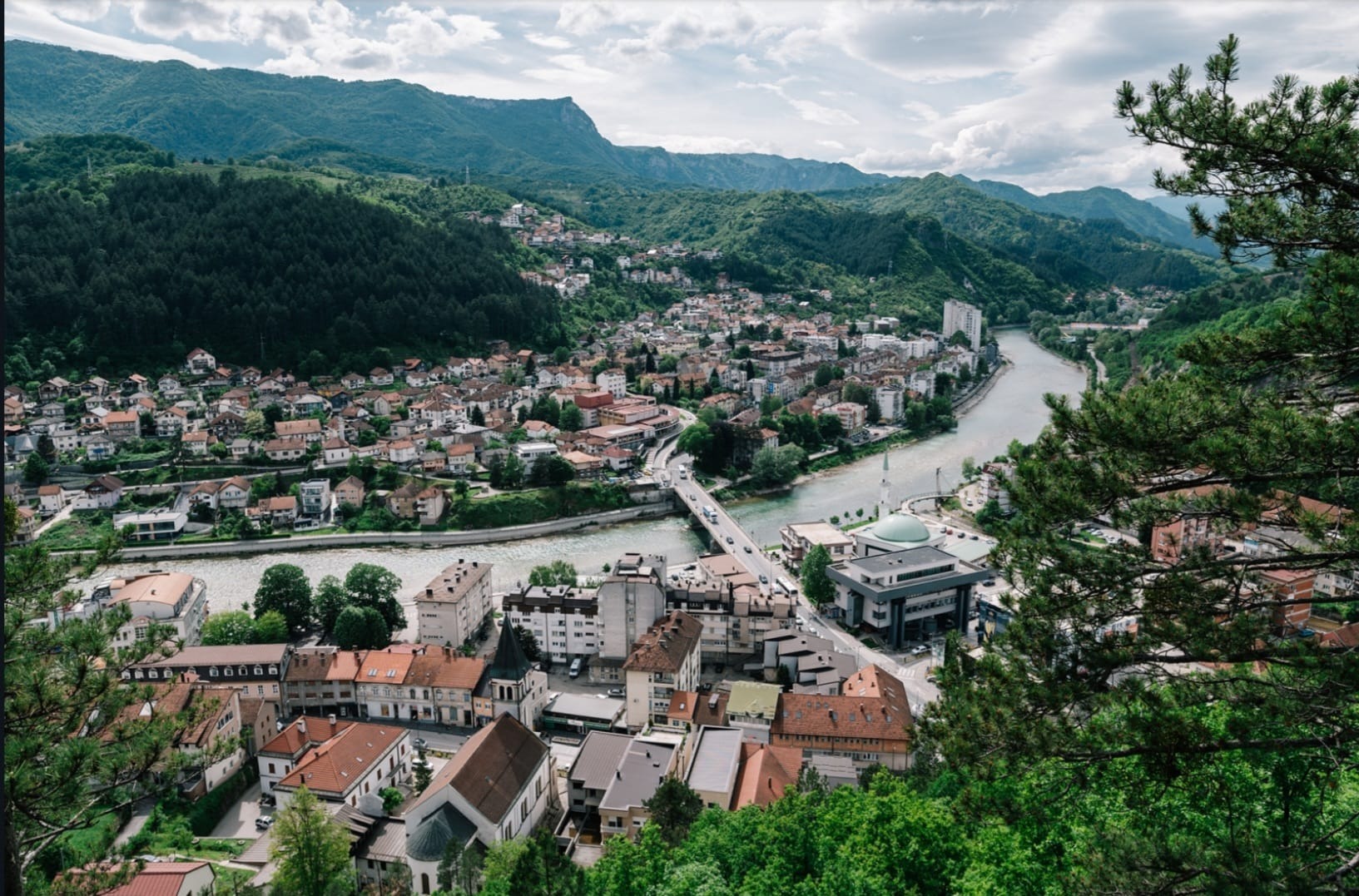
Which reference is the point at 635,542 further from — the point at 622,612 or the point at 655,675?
the point at 655,675

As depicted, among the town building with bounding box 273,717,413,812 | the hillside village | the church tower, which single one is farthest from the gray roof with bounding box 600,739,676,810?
the hillside village

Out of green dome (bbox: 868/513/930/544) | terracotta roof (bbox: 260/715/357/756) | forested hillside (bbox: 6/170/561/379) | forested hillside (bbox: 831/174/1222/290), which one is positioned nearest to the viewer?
terracotta roof (bbox: 260/715/357/756)

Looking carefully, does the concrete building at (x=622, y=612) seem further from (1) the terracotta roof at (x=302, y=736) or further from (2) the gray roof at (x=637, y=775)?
(1) the terracotta roof at (x=302, y=736)

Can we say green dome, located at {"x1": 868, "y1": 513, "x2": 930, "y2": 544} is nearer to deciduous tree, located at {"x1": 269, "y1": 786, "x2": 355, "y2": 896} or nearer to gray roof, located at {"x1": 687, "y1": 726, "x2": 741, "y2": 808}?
gray roof, located at {"x1": 687, "y1": 726, "x2": 741, "y2": 808}

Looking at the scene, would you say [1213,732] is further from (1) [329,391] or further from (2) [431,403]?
(1) [329,391]

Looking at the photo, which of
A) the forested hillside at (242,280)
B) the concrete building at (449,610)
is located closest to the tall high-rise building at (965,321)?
the forested hillside at (242,280)

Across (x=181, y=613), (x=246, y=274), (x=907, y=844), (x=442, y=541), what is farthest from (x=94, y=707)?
(x=246, y=274)

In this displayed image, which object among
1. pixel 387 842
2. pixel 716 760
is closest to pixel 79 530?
pixel 387 842
